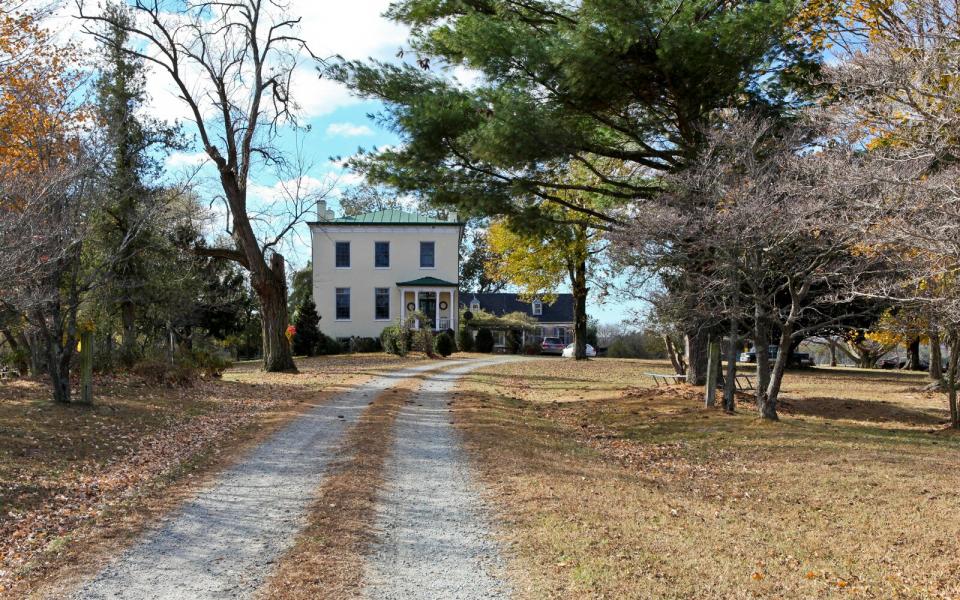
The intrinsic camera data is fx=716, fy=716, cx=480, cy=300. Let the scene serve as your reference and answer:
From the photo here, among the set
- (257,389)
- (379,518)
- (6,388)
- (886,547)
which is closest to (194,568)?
(379,518)

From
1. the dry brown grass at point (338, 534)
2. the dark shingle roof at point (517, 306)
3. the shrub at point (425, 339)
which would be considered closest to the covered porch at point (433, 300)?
the shrub at point (425, 339)

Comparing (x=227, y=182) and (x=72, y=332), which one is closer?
(x=72, y=332)

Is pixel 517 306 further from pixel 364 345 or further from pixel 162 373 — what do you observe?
pixel 162 373

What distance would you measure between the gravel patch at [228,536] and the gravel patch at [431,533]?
75cm

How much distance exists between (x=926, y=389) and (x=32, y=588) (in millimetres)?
20350

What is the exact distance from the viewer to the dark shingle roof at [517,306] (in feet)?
173

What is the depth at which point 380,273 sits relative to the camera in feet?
127

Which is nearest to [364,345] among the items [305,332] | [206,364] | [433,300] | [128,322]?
[305,332]

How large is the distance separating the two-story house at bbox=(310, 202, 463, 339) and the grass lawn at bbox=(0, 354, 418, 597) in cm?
2271

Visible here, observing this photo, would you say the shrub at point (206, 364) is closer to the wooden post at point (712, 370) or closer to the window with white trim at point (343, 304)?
the wooden post at point (712, 370)

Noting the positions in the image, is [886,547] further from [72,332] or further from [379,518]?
[72,332]

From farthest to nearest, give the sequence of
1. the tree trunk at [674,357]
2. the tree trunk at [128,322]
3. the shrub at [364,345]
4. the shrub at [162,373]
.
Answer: the shrub at [364,345] → the tree trunk at [674,357] → the tree trunk at [128,322] → the shrub at [162,373]

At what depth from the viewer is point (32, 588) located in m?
4.53

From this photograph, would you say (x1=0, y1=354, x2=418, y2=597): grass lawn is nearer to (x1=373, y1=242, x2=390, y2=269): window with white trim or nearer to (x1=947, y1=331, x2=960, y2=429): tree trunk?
(x1=947, y1=331, x2=960, y2=429): tree trunk
